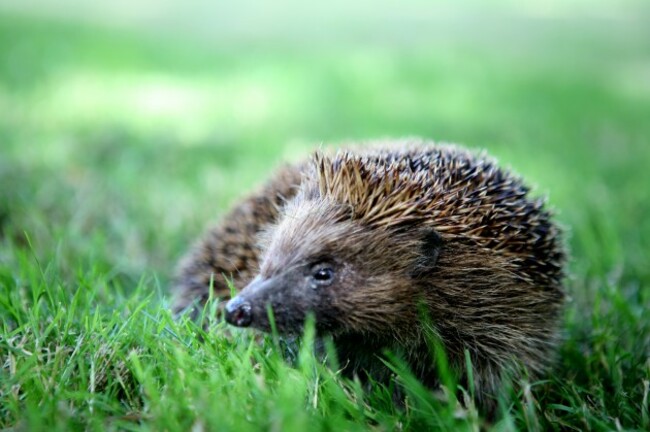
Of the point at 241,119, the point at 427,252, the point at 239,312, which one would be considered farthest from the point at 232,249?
the point at 241,119

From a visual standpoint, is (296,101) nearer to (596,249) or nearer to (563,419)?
(596,249)

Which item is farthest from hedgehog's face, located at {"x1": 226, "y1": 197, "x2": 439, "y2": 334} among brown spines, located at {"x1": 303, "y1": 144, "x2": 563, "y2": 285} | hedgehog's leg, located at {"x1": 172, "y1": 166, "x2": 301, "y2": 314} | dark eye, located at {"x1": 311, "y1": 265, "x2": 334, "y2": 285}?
hedgehog's leg, located at {"x1": 172, "y1": 166, "x2": 301, "y2": 314}

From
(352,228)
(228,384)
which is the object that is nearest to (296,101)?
(352,228)

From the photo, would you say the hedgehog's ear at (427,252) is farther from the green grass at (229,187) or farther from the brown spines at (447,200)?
the green grass at (229,187)

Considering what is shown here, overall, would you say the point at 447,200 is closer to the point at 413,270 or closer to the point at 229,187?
the point at 413,270

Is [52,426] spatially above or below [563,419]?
below

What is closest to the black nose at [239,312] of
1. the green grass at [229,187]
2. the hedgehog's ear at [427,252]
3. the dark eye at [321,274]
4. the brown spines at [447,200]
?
the green grass at [229,187]

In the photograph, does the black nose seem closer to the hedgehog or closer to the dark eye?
the hedgehog
